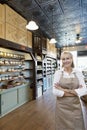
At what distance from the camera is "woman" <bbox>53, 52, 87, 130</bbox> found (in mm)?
1854

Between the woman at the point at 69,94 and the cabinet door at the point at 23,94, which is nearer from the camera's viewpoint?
the woman at the point at 69,94

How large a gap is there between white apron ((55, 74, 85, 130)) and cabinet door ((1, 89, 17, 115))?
271 cm

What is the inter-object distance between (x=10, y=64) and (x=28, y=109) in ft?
6.33

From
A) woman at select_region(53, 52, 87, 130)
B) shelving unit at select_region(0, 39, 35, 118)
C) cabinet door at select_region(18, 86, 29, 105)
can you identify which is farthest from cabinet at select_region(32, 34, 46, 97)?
woman at select_region(53, 52, 87, 130)

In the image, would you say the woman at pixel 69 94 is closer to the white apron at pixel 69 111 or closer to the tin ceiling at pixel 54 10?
the white apron at pixel 69 111

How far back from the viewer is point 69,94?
185 centimetres

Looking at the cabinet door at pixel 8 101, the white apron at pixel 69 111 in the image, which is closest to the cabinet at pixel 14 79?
the cabinet door at pixel 8 101

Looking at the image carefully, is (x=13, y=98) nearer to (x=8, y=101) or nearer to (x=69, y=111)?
(x=8, y=101)

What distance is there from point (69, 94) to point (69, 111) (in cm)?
27

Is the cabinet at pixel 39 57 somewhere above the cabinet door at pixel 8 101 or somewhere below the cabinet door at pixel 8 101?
above

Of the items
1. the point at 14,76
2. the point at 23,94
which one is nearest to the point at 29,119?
the point at 23,94

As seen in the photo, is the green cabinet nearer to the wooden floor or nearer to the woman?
the wooden floor

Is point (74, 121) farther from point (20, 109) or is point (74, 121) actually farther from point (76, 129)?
point (20, 109)

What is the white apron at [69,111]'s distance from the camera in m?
1.86
